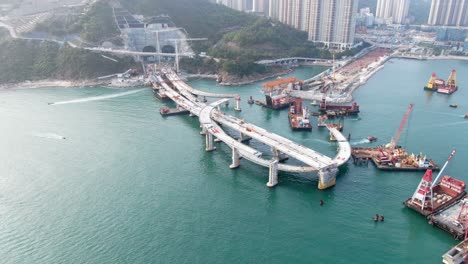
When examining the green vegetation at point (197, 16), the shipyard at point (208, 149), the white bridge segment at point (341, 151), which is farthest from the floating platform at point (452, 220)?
the green vegetation at point (197, 16)

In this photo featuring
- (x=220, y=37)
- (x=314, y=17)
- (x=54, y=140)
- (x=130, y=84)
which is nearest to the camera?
(x=54, y=140)

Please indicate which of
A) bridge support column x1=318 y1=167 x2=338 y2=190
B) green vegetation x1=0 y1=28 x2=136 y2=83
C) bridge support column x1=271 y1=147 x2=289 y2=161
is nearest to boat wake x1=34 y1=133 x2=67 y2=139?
bridge support column x1=271 y1=147 x2=289 y2=161

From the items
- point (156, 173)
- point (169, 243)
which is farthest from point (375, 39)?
point (169, 243)

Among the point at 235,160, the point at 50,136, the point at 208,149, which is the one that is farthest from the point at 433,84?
the point at 50,136

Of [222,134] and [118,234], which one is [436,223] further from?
[118,234]

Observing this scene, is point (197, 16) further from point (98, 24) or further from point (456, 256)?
point (456, 256)

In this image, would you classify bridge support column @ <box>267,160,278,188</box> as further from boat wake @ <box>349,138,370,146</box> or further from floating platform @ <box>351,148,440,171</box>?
boat wake @ <box>349,138,370,146</box>
